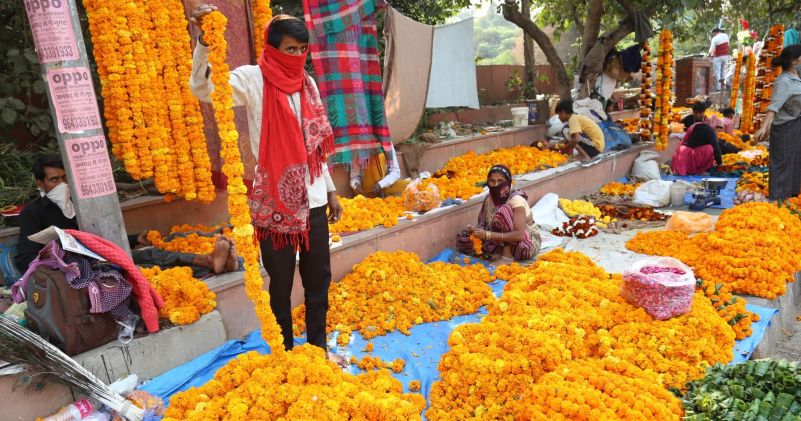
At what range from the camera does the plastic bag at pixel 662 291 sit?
3.40 m

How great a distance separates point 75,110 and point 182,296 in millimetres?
1363

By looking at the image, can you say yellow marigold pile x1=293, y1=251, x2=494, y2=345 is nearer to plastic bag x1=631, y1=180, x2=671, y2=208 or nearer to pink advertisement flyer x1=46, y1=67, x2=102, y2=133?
pink advertisement flyer x1=46, y1=67, x2=102, y2=133

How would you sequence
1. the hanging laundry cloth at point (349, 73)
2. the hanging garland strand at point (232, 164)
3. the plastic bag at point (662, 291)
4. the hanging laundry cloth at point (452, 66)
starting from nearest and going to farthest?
the hanging garland strand at point (232, 164) → the plastic bag at point (662, 291) → the hanging laundry cloth at point (349, 73) → the hanging laundry cloth at point (452, 66)

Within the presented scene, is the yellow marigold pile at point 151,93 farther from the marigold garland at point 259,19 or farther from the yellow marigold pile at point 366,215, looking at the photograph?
the yellow marigold pile at point 366,215

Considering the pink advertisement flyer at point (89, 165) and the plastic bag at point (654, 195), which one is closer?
the pink advertisement flyer at point (89, 165)

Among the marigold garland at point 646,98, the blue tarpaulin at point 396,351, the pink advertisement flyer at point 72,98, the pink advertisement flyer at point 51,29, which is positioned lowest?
the blue tarpaulin at point 396,351

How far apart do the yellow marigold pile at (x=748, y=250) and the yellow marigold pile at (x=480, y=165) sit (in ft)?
7.75

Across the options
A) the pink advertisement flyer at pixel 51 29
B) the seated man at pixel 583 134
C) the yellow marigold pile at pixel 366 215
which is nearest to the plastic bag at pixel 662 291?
the yellow marigold pile at pixel 366 215

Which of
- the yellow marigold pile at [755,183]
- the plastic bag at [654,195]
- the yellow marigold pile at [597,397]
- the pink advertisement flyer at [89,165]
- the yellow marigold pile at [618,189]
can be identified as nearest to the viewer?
the yellow marigold pile at [597,397]

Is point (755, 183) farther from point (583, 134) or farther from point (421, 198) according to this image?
point (421, 198)

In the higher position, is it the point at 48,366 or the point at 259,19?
the point at 259,19

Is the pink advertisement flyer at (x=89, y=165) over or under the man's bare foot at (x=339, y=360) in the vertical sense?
over

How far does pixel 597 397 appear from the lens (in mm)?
2596

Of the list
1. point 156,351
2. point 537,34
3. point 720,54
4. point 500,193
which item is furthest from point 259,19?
point 720,54
